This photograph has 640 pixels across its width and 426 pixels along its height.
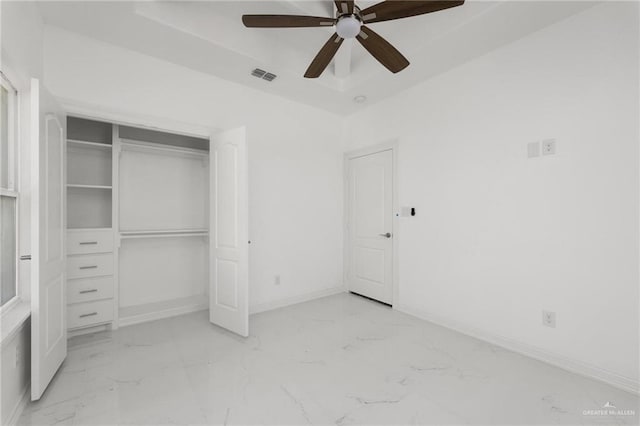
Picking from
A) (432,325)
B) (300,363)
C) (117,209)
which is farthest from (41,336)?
→ (432,325)

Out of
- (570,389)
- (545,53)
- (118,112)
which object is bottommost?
(570,389)

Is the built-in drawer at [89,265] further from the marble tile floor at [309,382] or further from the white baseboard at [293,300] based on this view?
the white baseboard at [293,300]

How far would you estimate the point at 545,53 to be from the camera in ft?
8.12

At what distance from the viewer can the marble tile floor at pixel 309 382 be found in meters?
1.78

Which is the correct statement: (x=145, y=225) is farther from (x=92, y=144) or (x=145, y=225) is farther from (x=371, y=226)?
(x=371, y=226)

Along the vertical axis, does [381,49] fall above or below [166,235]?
above

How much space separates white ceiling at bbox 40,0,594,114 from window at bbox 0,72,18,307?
0.88 m

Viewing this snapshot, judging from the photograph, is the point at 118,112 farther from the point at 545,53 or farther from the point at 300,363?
the point at 545,53

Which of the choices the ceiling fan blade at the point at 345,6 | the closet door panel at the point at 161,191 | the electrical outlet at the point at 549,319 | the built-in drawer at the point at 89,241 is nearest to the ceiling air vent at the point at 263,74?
the closet door panel at the point at 161,191

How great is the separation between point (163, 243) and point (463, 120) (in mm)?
3776

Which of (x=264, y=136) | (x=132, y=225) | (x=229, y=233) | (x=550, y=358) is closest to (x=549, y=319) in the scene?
(x=550, y=358)

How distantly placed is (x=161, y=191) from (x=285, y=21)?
266cm

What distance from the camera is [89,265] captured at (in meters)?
2.96

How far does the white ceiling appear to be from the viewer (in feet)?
7.56
